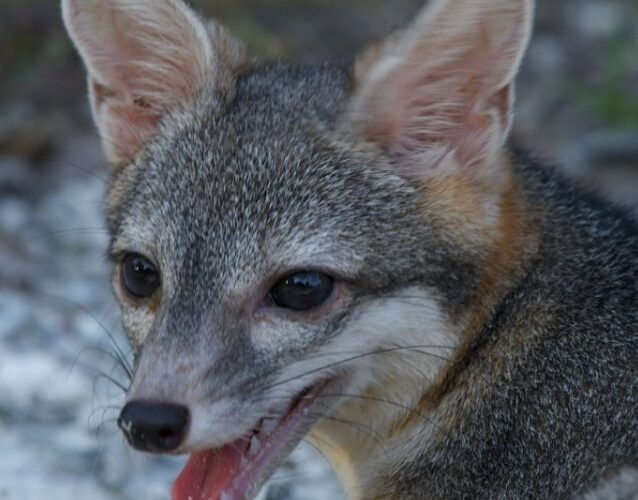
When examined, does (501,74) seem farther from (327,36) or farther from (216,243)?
(327,36)

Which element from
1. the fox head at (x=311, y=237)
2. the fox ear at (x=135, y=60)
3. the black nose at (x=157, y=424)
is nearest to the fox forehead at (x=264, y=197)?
the fox head at (x=311, y=237)

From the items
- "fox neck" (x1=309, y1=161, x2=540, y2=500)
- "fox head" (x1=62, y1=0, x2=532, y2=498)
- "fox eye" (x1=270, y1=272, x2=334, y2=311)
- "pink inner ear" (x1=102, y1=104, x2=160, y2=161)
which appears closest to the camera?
"fox head" (x1=62, y1=0, x2=532, y2=498)

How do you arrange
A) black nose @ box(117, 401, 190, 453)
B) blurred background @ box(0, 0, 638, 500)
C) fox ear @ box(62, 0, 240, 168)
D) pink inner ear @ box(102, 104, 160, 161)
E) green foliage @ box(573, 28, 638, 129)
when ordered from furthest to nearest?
green foliage @ box(573, 28, 638, 129), blurred background @ box(0, 0, 638, 500), pink inner ear @ box(102, 104, 160, 161), fox ear @ box(62, 0, 240, 168), black nose @ box(117, 401, 190, 453)

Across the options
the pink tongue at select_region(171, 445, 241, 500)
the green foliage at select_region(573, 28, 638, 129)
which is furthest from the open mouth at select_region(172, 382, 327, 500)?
the green foliage at select_region(573, 28, 638, 129)

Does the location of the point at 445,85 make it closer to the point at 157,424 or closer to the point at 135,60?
the point at 135,60

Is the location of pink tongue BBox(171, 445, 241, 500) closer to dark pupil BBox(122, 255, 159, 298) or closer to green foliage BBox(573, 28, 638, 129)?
dark pupil BBox(122, 255, 159, 298)

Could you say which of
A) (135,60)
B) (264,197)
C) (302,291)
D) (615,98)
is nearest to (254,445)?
(302,291)

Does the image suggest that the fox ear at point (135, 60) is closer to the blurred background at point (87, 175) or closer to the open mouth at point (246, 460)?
the blurred background at point (87, 175)
